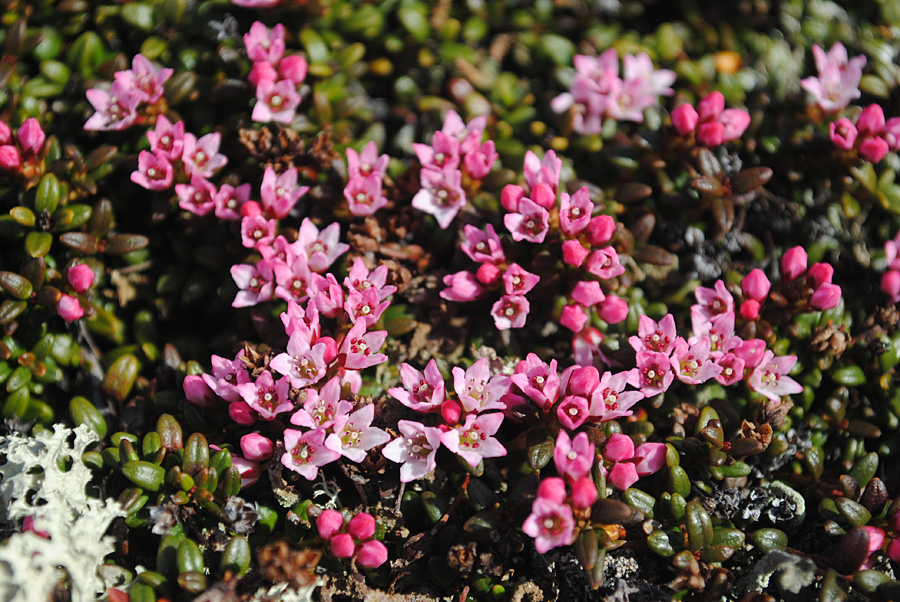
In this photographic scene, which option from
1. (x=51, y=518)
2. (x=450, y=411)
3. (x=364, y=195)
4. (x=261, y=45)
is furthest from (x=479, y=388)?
(x=261, y=45)

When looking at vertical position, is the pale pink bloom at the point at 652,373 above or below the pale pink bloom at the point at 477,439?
above

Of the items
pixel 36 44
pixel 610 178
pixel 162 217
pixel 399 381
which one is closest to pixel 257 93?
pixel 162 217

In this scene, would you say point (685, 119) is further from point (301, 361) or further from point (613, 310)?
point (301, 361)

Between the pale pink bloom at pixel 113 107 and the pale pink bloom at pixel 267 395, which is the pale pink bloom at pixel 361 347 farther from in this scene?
the pale pink bloom at pixel 113 107

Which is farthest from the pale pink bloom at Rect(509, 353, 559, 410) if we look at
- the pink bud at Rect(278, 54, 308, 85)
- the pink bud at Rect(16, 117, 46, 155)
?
the pink bud at Rect(16, 117, 46, 155)

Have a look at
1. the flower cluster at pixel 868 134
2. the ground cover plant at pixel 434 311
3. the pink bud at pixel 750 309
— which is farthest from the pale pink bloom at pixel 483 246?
the flower cluster at pixel 868 134

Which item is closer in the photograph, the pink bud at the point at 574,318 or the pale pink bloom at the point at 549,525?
the pale pink bloom at the point at 549,525
